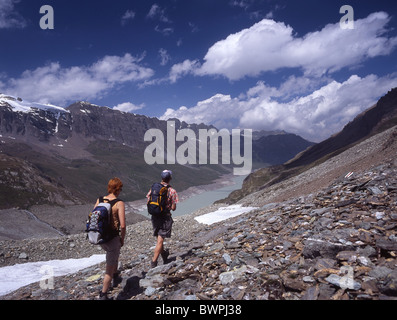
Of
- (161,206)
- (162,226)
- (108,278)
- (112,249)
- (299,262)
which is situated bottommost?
(108,278)

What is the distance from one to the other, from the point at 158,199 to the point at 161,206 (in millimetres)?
261

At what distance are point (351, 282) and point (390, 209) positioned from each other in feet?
13.5

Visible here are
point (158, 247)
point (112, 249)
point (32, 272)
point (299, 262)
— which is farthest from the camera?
point (32, 272)

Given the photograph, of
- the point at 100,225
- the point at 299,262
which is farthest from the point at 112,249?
the point at 299,262

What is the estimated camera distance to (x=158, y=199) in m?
8.26

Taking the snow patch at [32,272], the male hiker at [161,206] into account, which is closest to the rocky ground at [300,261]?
the male hiker at [161,206]

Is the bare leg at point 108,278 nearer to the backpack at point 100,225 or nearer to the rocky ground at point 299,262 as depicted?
the rocky ground at point 299,262

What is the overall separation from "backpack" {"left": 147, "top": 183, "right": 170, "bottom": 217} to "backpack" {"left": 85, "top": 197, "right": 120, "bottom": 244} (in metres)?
1.88

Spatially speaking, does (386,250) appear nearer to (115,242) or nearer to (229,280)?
(229,280)

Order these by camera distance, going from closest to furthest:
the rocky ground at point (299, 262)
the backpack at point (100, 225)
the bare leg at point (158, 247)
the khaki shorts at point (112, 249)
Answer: the rocky ground at point (299, 262) → the backpack at point (100, 225) → the khaki shorts at point (112, 249) → the bare leg at point (158, 247)

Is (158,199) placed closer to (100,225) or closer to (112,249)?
(112,249)

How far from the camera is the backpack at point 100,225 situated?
6355mm
